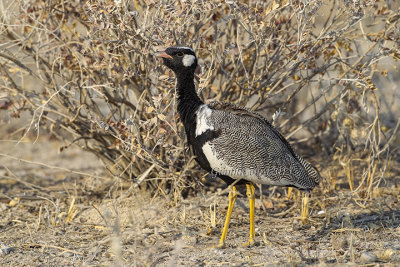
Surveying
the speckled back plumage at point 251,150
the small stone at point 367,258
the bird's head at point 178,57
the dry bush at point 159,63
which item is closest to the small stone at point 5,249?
the dry bush at point 159,63

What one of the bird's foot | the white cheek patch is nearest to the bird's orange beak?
the white cheek patch

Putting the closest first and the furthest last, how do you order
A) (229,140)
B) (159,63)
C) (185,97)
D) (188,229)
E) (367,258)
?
(367,258), (229,140), (185,97), (159,63), (188,229)

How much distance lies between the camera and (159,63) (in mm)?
4723

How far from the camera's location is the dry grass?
174 inches

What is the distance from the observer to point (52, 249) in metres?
4.50

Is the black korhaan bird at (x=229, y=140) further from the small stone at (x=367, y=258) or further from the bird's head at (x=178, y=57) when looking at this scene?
the small stone at (x=367, y=258)

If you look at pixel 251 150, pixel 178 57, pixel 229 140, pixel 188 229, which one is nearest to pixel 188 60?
pixel 178 57

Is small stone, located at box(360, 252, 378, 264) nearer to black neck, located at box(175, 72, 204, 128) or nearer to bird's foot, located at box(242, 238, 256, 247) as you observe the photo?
bird's foot, located at box(242, 238, 256, 247)

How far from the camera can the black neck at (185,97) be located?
448 centimetres

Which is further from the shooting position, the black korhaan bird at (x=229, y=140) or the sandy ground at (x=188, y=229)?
the black korhaan bird at (x=229, y=140)

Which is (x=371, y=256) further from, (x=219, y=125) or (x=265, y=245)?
(x=219, y=125)

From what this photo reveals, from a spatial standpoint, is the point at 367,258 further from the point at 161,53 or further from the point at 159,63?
the point at 159,63

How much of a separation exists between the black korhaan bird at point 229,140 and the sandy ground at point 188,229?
0.99ft

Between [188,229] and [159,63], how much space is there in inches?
55.7
